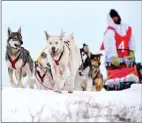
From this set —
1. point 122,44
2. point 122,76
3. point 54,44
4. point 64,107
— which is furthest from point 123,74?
point 64,107

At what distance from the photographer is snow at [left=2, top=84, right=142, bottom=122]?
367 centimetres

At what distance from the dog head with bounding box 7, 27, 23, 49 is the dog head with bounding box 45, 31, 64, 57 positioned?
392 mm

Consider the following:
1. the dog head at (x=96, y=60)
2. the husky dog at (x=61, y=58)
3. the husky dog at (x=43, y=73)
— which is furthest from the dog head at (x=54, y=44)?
the dog head at (x=96, y=60)

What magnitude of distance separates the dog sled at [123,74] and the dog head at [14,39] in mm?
1325

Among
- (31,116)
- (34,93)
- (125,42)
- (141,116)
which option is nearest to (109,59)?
(125,42)

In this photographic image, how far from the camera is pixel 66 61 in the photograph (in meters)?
5.88

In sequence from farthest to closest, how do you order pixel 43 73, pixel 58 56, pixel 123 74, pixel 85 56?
pixel 85 56
pixel 43 73
pixel 123 74
pixel 58 56

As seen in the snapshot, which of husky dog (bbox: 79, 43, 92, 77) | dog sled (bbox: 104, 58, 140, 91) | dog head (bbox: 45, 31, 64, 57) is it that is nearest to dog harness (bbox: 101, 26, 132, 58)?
dog sled (bbox: 104, 58, 140, 91)

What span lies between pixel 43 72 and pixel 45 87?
0.36 metres

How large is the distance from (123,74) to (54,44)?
42.9 inches

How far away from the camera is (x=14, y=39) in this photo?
5875mm

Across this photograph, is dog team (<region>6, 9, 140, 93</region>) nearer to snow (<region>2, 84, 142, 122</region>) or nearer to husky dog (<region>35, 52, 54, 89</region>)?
husky dog (<region>35, 52, 54, 89</region>)

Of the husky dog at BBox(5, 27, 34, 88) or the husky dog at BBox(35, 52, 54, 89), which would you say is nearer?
the husky dog at BBox(5, 27, 34, 88)

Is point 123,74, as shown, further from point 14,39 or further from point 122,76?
point 14,39
